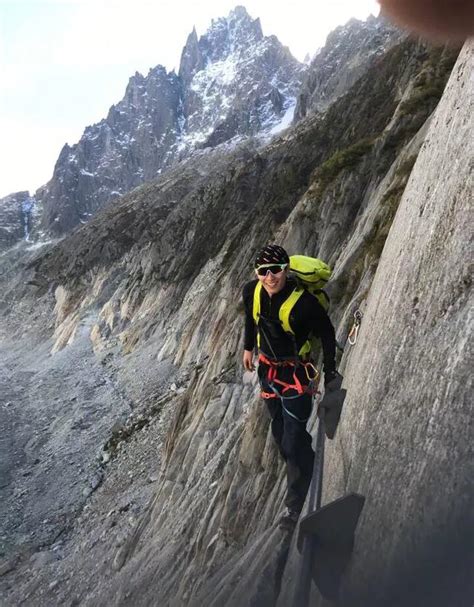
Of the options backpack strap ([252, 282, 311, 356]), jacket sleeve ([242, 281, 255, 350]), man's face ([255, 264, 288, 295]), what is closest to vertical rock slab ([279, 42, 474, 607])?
backpack strap ([252, 282, 311, 356])

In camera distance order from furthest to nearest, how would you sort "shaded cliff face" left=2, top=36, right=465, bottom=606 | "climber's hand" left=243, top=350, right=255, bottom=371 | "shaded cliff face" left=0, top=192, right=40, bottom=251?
"shaded cliff face" left=0, top=192, right=40, bottom=251, "shaded cliff face" left=2, top=36, right=465, bottom=606, "climber's hand" left=243, top=350, right=255, bottom=371

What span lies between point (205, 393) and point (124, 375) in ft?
79.4

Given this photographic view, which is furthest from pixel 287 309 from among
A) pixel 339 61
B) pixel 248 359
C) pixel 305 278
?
pixel 339 61

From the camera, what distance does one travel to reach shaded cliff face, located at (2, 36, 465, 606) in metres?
10.5

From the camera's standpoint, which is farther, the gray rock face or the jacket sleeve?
the gray rock face

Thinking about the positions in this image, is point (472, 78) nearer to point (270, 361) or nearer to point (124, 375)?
point (270, 361)

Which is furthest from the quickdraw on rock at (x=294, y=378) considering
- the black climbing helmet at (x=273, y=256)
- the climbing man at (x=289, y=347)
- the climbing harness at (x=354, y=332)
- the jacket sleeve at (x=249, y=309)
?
the climbing harness at (x=354, y=332)

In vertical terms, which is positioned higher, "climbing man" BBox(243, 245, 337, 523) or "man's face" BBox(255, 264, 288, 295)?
"man's face" BBox(255, 264, 288, 295)

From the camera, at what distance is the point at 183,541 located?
1216 centimetres

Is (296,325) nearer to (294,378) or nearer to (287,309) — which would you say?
(287,309)

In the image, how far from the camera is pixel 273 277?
5.83 metres

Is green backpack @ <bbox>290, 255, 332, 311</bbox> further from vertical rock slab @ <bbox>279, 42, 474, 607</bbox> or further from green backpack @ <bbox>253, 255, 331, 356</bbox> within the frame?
vertical rock slab @ <bbox>279, 42, 474, 607</bbox>

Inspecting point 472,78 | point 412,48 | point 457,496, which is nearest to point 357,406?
point 457,496

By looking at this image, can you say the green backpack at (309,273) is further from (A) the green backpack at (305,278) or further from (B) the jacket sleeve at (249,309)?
(B) the jacket sleeve at (249,309)
